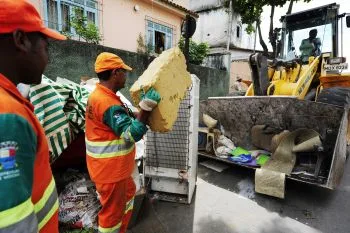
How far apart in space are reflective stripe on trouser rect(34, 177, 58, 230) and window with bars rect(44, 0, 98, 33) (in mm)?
5809

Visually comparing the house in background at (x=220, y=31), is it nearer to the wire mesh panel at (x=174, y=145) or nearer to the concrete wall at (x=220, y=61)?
the concrete wall at (x=220, y=61)

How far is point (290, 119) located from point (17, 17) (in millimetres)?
3840

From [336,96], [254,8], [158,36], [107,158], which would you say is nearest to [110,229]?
[107,158]

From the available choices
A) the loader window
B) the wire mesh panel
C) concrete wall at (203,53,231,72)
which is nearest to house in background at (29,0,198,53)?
concrete wall at (203,53,231,72)

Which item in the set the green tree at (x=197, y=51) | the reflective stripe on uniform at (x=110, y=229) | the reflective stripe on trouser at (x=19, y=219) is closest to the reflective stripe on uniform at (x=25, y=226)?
the reflective stripe on trouser at (x=19, y=219)

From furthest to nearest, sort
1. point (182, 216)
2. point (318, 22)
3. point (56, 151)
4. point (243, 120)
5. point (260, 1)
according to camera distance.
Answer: point (260, 1), point (318, 22), point (243, 120), point (182, 216), point (56, 151)

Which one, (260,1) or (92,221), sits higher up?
(260,1)

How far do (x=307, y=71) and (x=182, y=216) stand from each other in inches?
133

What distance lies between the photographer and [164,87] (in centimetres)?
183

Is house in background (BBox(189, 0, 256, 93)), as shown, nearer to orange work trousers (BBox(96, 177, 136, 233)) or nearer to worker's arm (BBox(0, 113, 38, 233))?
orange work trousers (BBox(96, 177, 136, 233))

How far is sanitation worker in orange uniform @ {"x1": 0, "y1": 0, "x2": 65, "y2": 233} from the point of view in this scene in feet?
2.26

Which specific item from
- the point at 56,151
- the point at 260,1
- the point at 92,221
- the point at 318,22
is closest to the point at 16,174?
the point at 56,151

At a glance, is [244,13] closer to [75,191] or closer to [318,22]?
[318,22]

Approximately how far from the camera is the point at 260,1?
11.4 m
